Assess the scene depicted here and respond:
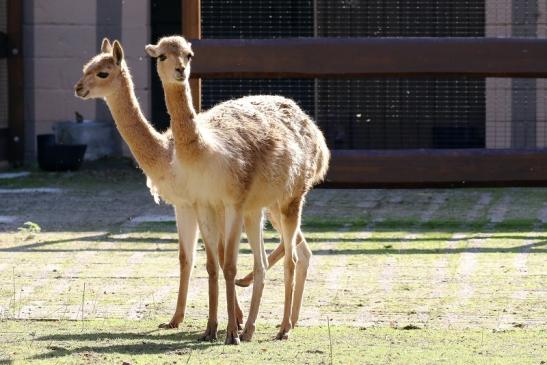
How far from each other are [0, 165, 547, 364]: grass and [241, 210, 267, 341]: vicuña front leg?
0.37 ft

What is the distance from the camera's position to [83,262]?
9672 millimetres

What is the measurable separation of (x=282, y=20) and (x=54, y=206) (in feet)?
11.4

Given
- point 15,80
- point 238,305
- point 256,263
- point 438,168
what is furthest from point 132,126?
point 15,80

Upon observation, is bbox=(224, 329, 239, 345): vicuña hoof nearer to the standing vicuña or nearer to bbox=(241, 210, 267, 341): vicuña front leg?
bbox=(241, 210, 267, 341): vicuña front leg

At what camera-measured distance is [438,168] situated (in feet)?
35.8

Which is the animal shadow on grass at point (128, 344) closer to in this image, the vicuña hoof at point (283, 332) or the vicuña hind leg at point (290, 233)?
the vicuña hoof at point (283, 332)

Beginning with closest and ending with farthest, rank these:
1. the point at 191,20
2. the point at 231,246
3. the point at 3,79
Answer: the point at 231,246, the point at 191,20, the point at 3,79

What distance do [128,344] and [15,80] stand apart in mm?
10601

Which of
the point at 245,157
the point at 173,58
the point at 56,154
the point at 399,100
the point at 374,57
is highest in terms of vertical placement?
the point at 173,58

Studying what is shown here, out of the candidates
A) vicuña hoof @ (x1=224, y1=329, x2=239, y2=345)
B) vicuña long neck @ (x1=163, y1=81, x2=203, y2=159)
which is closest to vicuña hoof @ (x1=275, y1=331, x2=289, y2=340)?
vicuña hoof @ (x1=224, y1=329, x2=239, y2=345)

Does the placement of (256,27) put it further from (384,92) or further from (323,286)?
(323,286)

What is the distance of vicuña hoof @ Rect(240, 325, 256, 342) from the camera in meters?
6.95

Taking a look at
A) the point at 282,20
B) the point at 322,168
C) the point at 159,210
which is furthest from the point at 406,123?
the point at 322,168

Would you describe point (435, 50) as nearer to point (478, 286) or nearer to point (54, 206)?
point (478, 286)
